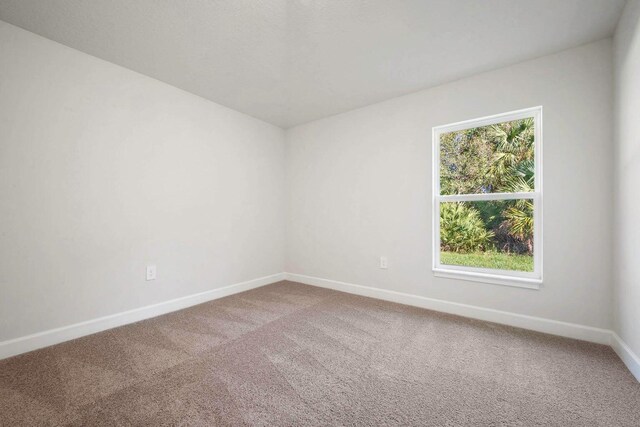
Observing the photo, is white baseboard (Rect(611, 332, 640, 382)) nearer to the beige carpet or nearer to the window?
the beige carpet

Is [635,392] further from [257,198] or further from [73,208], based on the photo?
[73,208]

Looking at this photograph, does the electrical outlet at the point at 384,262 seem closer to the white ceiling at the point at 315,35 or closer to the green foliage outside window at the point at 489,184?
the green foliage outside window at the point at 489,184

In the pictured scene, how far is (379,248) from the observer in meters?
3.19

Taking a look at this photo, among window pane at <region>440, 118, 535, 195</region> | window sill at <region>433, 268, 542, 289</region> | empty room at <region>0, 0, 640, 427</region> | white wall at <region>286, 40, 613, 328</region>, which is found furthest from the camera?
window pane at <region>440, 118, 535, 195</region>

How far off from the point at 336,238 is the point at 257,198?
1.22 metres

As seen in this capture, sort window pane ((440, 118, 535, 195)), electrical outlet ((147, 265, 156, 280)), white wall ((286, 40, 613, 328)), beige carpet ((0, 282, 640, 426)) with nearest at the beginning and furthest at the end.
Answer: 1. beige carpet ((0, 282, 640, 426))
2. white wall ((286, 40, 613, 328))
3. window pane ((440, 118, 535, 195))
4. electrical outlet ((147, 265, 156, 280))

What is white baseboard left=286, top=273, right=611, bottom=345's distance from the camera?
2.08 metres

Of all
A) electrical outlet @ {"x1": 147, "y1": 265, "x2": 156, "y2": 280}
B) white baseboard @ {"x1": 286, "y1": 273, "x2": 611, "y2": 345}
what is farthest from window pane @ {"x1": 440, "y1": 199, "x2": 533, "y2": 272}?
electrical outlet @ {"x1": 147, "y1": 265, "x2": 156, "y2": 280}

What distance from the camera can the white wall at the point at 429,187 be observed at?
2.08 meters

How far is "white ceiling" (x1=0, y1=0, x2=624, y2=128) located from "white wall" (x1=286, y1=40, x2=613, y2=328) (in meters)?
0.25

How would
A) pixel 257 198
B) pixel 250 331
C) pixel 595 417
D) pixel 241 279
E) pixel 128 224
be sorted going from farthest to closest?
pixel 257 198
pixel 241 279
pixel 128 224
pixel 250 331
pixel 595 417

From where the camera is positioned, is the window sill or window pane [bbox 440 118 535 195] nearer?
the window sill

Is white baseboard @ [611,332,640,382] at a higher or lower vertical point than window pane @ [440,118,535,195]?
lower

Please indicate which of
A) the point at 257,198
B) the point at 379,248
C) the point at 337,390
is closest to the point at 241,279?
the point at 257,198
